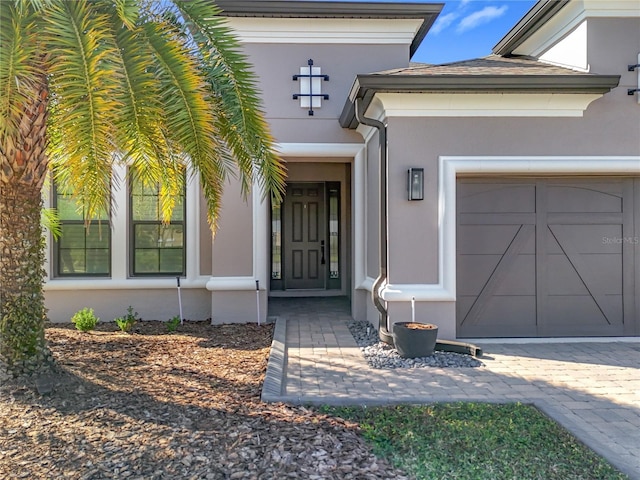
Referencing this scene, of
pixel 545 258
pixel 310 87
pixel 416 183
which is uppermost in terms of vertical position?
pixel 310 87

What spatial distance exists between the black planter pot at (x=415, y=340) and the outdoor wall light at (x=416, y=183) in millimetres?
1664

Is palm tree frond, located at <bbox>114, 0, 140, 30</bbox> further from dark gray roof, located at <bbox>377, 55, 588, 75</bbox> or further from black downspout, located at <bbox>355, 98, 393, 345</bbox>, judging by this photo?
black downspout, located at <bbox>355, 98, 393, 345</bbox>

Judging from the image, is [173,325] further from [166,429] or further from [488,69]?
[488,69]

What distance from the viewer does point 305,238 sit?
11.1m

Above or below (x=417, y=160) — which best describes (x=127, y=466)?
below

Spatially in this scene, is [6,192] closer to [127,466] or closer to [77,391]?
[77,391]

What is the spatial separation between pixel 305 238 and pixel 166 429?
25.7 ft

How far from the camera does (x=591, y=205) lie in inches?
256

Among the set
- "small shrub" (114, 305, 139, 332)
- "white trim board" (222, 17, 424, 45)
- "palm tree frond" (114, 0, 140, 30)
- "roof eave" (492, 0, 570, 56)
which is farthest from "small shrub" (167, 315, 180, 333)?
"roof eave" (492, 0, 570, 56)

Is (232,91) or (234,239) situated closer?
(232,91)

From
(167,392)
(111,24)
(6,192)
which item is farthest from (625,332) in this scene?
(6,192)

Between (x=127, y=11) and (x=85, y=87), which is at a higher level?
(x=127, y=11)

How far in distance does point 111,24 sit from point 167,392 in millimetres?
3081

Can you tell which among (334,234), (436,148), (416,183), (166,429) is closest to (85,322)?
(166,429)
